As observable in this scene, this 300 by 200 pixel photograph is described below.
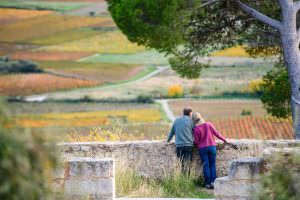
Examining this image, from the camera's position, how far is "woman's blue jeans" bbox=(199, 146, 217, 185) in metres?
16.2

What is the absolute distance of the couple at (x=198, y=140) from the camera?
1625 centimetres

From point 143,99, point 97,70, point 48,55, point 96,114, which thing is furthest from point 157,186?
point 48,55

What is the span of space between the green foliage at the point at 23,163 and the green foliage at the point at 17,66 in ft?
139

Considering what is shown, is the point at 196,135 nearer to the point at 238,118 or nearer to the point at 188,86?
the point at 238,118

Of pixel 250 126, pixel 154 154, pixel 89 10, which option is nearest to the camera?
pixel 154 154

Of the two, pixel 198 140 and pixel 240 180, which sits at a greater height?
pixel 198 140

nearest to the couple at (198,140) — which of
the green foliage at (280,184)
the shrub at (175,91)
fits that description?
the green foliage at (280,184)

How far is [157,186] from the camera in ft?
52.9

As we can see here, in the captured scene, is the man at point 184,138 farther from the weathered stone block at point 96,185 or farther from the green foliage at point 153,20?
the weathered stone block at point 96,185

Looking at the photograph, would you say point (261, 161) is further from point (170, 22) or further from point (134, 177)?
point (170, 22)

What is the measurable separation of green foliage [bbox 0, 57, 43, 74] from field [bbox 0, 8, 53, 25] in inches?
135

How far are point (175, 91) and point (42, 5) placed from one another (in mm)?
11735

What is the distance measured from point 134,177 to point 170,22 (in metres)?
3.86

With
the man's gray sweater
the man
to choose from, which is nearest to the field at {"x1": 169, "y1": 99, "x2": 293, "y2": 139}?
the man
